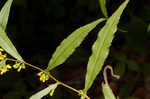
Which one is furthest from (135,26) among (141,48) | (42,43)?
(42,43)

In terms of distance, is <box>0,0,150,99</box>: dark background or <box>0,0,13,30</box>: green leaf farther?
<box>0,0,150,99</box>: dark background

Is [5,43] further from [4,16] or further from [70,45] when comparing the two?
[70,45]

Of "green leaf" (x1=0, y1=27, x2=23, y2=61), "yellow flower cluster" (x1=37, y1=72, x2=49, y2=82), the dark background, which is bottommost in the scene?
the dark background

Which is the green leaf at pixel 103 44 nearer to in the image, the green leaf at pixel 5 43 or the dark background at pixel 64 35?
the green leaf at pixel 5 43

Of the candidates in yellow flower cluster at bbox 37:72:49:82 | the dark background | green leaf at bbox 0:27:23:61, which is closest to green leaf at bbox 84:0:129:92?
yellow flower cluster at bbox 37:72:49:82

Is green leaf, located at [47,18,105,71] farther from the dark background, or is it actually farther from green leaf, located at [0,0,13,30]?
the dark background

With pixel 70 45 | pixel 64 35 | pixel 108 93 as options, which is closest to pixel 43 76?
pixel 70 45

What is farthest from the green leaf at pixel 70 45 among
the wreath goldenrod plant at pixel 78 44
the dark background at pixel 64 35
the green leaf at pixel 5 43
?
the dark background at pixel 64 35

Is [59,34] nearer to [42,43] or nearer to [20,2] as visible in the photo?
[42,43]
